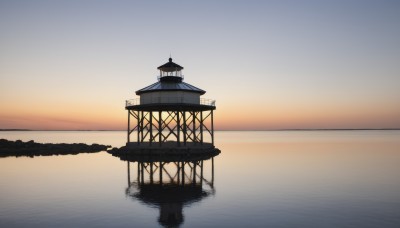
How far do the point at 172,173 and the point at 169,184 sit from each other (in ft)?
17.0

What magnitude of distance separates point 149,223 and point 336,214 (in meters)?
9.15

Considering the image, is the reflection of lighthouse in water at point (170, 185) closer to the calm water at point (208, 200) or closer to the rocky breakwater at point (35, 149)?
the calm water at point (208, 200)

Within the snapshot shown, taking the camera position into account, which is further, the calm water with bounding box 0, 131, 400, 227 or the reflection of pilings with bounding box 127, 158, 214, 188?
the reflection of pilings with bounding box 127, 158, 214, 188

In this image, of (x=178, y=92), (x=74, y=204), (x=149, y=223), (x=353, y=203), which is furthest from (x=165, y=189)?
(x=178, y=92)

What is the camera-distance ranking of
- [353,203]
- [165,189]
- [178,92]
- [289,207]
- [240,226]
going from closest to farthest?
1. [240,226]
2. [289,207]
3. [353,203]
4. [165,189]
5. [178,92]

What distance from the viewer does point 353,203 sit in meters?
19.3

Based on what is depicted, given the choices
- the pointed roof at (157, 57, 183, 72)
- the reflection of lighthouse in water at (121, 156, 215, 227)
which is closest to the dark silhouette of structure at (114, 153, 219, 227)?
the reflection of lighthouse in water at (121, 156, 215, 227)

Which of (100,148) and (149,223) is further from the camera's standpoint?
(100,148)

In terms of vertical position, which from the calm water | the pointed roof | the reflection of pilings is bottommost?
the calm water

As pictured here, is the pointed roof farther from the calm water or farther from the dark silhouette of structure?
the calm water

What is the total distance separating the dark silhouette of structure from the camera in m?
17.5

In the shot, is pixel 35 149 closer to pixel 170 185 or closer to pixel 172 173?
pixel 172 173

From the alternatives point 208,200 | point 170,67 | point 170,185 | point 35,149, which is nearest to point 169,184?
point 170,185

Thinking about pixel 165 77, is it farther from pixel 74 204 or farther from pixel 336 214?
pixel 336 214
